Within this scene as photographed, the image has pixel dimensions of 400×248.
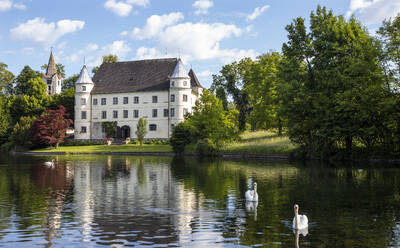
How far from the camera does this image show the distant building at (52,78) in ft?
358

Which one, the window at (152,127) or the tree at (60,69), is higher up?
the tree at (60,69)

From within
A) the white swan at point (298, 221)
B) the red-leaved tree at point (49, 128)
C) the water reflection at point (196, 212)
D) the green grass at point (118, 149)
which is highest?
the red-leaved tree at point (49, 128)

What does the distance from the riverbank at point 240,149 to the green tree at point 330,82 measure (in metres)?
2.50

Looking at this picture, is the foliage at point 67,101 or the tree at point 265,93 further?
the foliage at point 67,101

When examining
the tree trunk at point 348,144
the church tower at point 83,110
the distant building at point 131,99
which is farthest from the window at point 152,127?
the tree trunk at point 348,144

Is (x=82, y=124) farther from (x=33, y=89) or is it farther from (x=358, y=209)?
(x=358, y=209)

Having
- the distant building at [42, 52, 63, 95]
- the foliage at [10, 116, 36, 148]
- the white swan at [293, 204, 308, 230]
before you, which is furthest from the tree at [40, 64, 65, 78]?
the white swan at [293, 204, 308, 230]

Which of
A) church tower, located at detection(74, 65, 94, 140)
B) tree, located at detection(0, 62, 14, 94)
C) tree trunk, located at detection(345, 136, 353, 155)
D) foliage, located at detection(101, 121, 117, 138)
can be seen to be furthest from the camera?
tree, located at detection(0, 62, 14, 94)

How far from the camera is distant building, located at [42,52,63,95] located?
10919 cm

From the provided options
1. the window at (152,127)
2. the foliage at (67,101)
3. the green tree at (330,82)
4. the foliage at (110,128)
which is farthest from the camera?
the foliage at (67,101)

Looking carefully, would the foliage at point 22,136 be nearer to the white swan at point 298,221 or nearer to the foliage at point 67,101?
the foliage at point 67,101

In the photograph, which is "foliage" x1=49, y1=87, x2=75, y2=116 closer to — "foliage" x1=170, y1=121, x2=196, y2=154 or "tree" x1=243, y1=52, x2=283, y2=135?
"foliage" x1=170, y1=121, x2=196, y2=154

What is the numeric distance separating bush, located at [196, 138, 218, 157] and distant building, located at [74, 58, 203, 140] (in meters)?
21.6

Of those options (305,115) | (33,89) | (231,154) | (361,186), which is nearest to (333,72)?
(305,115)
